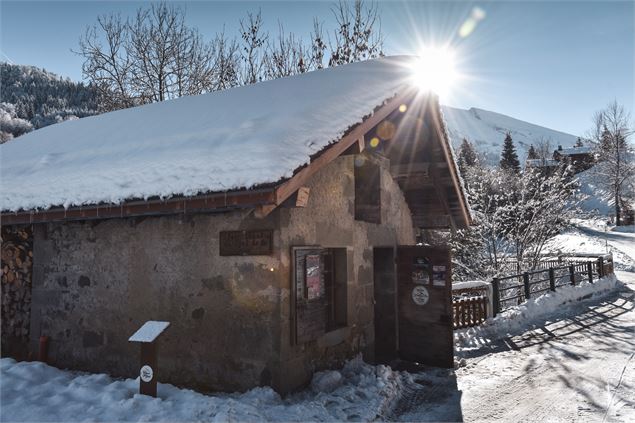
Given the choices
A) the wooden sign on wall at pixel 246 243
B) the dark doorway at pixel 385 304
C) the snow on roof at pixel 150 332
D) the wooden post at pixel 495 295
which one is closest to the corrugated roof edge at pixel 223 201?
the wooden sign on wall at pixel 246 243

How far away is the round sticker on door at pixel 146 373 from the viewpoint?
169 inches

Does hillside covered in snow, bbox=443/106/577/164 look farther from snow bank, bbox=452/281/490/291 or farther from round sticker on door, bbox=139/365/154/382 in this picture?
round sticker on door, bbox=139/365/154/382

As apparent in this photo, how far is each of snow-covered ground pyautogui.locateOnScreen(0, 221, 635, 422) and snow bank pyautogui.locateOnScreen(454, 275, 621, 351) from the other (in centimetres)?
11

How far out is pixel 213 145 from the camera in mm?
5367

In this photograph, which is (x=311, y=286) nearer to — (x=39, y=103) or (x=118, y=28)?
(x=118, y=28)

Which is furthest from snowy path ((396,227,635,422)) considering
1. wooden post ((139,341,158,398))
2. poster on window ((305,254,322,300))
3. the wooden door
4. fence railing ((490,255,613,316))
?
fence railing ((490,255,613,316))

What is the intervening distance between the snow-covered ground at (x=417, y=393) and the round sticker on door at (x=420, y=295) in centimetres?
111

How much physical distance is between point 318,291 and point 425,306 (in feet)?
8.23

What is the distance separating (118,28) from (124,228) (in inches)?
696

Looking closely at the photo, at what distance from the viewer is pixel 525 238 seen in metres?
16.1

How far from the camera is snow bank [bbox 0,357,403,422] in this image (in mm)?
4129

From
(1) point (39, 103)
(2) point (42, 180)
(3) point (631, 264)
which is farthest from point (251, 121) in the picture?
(1) point (39, 103)

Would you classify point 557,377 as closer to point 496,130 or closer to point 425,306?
point 425,306

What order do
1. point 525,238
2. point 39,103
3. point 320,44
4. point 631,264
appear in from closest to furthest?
point 525,238
point 320,44
point 631,264
point 39,103
